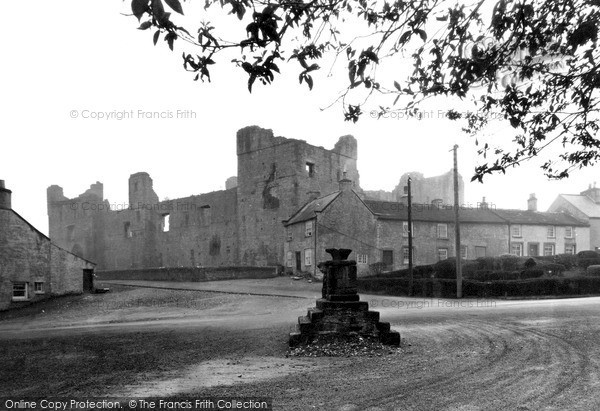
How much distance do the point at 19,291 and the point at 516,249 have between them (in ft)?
122

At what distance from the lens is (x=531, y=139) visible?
655 centimetres

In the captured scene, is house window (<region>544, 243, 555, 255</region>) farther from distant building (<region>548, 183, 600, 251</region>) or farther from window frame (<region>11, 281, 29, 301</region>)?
window frame (<region>11, 281, 29, 301</region>)

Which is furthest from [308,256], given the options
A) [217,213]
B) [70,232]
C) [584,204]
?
[70,232]

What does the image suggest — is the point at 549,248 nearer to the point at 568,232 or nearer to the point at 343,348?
the point at 568,232

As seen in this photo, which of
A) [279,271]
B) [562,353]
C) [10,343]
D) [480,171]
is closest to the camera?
[480,171]

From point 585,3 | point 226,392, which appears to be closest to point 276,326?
point 226,392

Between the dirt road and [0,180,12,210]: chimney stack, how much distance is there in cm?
824

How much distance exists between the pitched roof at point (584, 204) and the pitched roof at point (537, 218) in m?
2.59

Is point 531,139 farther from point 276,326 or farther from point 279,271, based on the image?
point 279,271

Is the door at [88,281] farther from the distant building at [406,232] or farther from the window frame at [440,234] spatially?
the window frame at [440,234]

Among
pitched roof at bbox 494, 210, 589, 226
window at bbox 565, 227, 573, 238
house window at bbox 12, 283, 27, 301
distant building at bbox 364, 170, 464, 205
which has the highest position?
distant building at bbox 364, 170, 464, 205

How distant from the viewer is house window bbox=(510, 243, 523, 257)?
41128 mm

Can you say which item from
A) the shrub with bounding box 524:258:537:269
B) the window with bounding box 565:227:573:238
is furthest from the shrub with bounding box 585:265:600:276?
the window with bounding box 565:227:573:238

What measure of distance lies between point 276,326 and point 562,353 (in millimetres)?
7161
